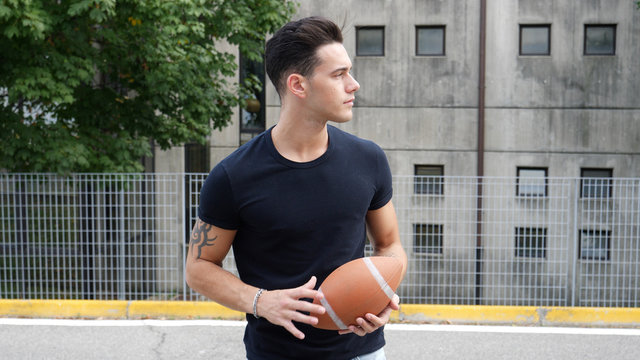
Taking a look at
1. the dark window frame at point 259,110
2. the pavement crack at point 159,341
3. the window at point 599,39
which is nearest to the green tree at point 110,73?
the pavement crack at point 159,341

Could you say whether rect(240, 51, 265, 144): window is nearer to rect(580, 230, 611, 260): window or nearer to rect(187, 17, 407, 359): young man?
rect(580, 230, 611, 260): window

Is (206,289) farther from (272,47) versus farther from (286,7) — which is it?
(286,7)

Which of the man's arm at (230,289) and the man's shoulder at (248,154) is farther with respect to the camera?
the man's shoulder at (248,154)

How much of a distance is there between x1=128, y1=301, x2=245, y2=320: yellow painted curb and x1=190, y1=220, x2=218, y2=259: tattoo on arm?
4643mm

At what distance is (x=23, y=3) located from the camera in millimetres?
7391

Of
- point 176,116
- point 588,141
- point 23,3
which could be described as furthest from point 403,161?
point 23,3

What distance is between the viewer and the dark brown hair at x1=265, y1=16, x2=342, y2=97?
198 cm

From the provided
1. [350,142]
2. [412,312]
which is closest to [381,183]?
[350,142]

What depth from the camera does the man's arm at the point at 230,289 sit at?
75.3 inches

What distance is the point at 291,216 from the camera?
200cm

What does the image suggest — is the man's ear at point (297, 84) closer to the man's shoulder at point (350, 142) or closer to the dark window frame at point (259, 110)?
the man's shoulder at point (350, 142)

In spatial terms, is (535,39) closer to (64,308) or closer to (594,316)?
(594,316)

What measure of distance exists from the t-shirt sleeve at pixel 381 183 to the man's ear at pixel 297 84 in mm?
371

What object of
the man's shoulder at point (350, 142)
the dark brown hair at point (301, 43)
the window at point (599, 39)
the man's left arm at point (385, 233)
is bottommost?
the man's left arm at point (385, 233)
